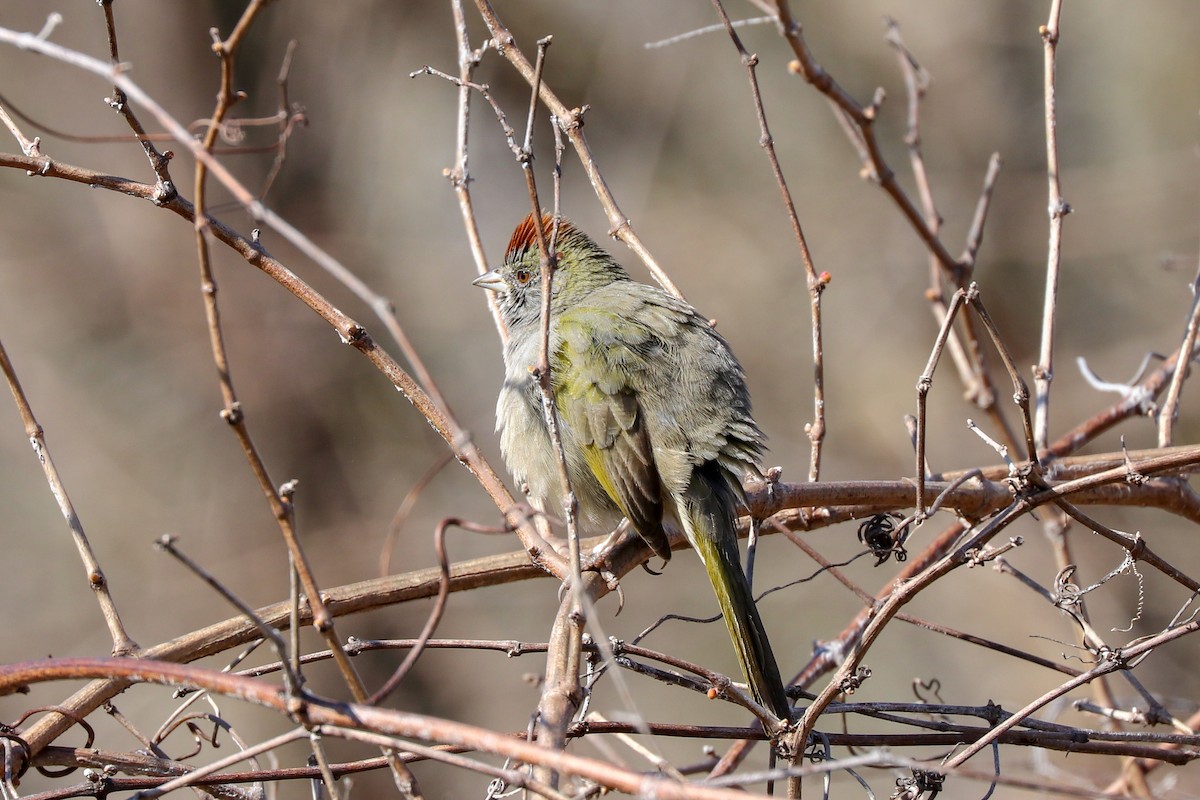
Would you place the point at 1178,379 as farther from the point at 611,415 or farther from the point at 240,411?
the point at 240,411

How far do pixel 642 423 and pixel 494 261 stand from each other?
6622 mm

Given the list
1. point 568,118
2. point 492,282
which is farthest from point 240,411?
point 492,282

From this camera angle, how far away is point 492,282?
493 centimetres

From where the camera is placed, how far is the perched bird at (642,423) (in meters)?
3.78

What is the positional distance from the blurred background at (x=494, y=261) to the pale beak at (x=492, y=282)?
5.13 m

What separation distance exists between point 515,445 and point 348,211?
7930 millimetres

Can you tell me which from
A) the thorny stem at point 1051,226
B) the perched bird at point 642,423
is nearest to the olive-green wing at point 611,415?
the perched bird at point 642,423

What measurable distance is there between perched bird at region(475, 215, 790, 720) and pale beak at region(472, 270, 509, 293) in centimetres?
43

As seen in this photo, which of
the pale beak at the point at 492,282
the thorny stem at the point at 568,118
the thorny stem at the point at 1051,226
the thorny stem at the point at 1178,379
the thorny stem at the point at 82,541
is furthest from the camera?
the pale beak at the point at 492,282

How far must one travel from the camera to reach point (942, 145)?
11.5 metres

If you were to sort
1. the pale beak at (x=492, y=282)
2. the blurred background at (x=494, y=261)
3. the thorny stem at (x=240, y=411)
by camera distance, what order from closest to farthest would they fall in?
the thorny stem at (x=240, y=411) < the pale beak at (x=492, y=282) < the blurred background at (x=494, y=261)

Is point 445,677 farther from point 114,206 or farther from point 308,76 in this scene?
point 308,76

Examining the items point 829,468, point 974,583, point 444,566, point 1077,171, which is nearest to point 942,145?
point 1077,171

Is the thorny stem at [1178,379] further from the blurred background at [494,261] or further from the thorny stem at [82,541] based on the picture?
the blurred background at [494,261]
